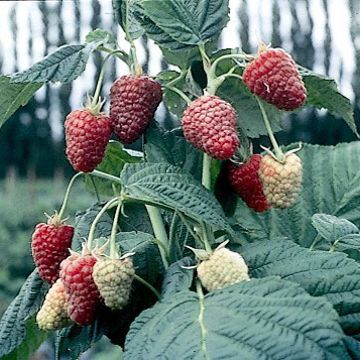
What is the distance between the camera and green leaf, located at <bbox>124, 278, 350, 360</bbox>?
0.63 metres

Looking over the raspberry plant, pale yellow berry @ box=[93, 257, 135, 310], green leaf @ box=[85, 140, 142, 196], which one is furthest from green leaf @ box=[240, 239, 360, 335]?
green leaf @ box=[85, 140, 142, 196]

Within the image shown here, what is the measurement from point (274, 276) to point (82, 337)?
0.59 ft

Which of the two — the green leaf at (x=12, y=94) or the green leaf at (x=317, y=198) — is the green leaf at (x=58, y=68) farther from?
the green leaf at (x=317, y=198)

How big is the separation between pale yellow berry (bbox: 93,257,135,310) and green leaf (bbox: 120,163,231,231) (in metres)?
0.05

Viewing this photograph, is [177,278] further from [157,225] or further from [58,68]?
[58,68]

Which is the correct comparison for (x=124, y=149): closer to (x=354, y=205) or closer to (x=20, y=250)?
(x=354, y=205)

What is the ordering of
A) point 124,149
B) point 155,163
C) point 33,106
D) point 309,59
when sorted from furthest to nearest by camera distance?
point 309,59, point 33,106, point 124,149, point 155,163

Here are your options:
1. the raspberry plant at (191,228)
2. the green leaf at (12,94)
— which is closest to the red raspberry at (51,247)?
the raspberry plant at (191,228)

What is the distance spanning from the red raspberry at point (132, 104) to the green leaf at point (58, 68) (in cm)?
4

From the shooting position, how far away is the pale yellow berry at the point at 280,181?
2.50ft

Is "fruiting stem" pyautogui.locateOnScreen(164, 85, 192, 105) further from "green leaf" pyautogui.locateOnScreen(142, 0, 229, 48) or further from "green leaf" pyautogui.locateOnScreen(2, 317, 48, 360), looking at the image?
"green leaf" pyautogui.locateOnScreen(2, 317, 48, 360)

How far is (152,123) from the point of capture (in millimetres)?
821

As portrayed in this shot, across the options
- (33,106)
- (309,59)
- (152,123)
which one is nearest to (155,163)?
(152,123)

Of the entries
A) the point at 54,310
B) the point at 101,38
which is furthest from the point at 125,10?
the point at 54,310
